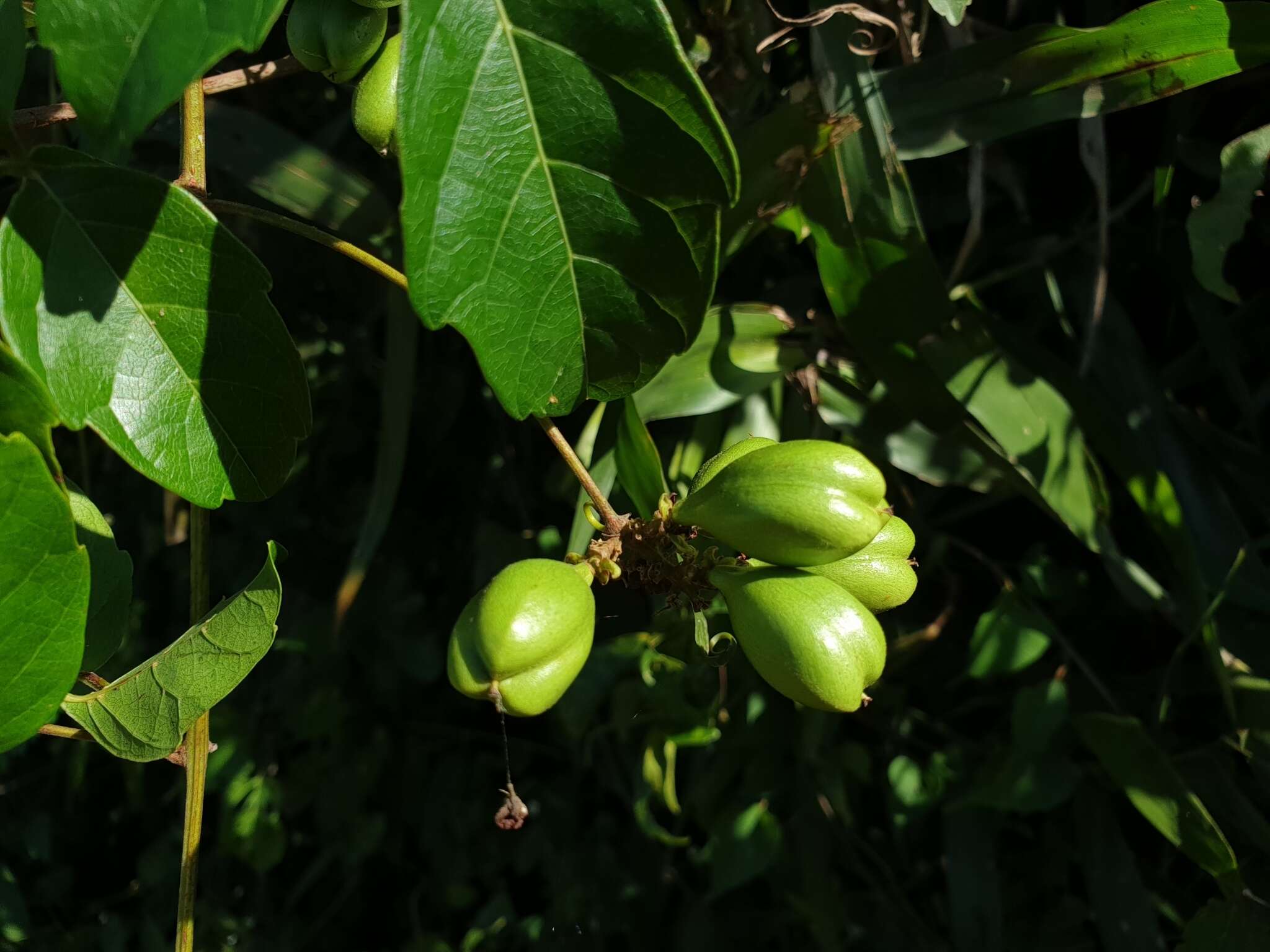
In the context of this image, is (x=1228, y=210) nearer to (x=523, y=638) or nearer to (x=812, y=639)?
(x=812, y=639)

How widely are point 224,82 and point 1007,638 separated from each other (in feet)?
3.55

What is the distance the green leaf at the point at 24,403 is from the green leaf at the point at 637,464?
0.49 metres

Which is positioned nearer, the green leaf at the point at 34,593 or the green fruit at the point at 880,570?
the green leaf at the point at 34,593

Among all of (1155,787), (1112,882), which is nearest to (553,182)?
(1155,787)

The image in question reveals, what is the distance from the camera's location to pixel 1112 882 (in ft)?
4.30

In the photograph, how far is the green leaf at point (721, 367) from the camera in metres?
1.14

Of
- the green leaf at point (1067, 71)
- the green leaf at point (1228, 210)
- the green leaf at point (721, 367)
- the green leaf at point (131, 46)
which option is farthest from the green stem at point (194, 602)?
the green leaf at point (1228, 210)

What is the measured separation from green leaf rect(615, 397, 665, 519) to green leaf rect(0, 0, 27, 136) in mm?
512

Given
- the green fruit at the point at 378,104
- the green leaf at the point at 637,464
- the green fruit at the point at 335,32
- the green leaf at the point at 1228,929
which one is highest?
the green fruit at the point at 335,32

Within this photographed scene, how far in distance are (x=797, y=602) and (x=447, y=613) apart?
1094mm

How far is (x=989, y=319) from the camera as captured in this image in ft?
4.14

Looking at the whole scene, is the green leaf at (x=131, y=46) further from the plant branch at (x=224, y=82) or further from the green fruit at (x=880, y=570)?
the green fruit at (x=880, y=570)

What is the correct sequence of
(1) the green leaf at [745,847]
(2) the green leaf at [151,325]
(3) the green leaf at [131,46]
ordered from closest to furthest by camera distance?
(3) the green leaf at [131,46] → (2) the green leaf at [151,325] → (1) the green leaf at [745,847]

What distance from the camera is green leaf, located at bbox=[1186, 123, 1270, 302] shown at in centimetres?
104
